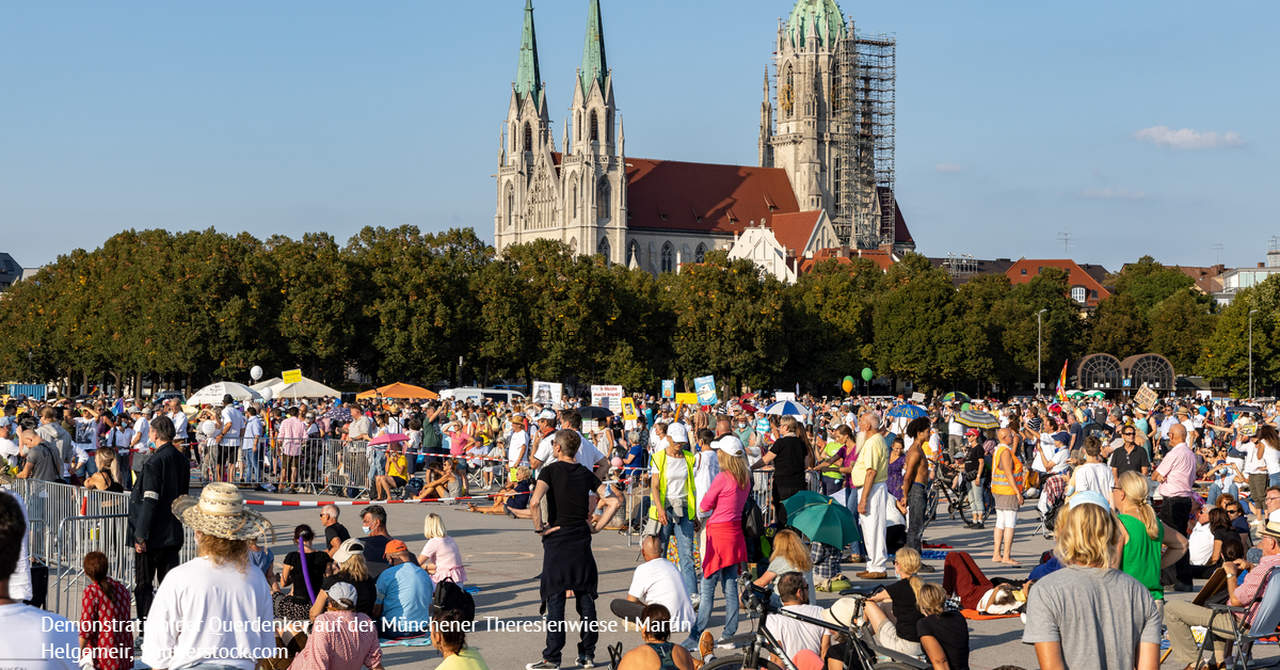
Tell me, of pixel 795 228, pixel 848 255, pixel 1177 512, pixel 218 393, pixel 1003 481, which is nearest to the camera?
pixel 1177 512

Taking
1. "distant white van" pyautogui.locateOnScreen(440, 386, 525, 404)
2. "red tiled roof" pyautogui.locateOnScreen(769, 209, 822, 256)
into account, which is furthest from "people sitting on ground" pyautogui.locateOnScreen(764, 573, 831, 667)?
"red tiled roof" pyautogui.locateOnScreen(769, 209, 822, 256)

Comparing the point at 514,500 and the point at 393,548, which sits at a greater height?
the point at 393,548

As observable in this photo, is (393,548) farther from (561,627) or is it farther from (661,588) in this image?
(661,588)

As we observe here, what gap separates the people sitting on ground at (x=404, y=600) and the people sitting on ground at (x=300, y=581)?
0.49m

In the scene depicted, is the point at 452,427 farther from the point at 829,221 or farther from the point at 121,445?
the point at 829,221

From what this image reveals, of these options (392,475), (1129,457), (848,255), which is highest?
(848,255)

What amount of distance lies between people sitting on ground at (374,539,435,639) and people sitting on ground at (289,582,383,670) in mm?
2650

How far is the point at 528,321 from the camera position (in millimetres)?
66938

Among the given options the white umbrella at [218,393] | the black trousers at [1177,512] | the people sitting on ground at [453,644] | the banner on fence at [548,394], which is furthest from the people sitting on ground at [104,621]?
the banner on fence at [548,394]

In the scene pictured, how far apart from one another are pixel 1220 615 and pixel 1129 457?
7044 millimetres

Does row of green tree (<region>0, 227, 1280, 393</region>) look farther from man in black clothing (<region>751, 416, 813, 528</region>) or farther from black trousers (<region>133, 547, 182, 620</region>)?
black trousers (<region>133, 547, 182, 620</region>)

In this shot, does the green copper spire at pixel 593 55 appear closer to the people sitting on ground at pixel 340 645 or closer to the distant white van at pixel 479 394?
the distant white van at pixel 479 394

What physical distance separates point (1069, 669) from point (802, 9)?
126 meters

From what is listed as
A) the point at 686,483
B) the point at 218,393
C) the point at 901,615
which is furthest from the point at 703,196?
the point at 901,615
